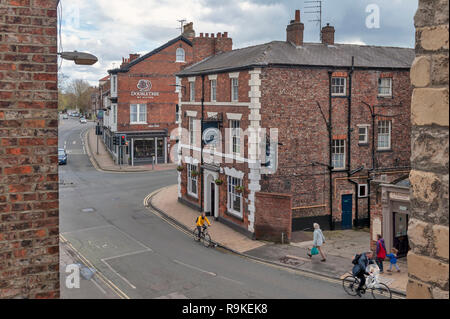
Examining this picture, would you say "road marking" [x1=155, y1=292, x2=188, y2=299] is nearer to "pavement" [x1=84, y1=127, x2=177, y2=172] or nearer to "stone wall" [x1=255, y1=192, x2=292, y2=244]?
"stone wall" [x1=255, y1=192, x2=292, y2=244]

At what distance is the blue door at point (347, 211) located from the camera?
2364cm

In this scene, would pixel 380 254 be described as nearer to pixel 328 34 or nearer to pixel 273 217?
pixel 273 217

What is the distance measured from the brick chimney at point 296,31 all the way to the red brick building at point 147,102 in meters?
20.4

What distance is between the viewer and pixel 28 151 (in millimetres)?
4559

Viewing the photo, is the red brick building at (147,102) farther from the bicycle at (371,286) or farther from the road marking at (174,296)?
the bicycle at (371,286)

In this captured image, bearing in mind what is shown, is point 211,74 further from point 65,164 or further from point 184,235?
point 65,164

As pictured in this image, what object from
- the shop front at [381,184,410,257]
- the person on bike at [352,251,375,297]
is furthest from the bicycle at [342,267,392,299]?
the shop front at [381,184,410,257]

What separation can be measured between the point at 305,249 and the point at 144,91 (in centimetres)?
2964

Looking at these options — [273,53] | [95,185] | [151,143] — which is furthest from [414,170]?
[151,143]

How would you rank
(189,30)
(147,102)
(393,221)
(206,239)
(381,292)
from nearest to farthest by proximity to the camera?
1. (381,292)
2. (393,221)
3. (206,239)
4. (147,102)
5. (189,30)

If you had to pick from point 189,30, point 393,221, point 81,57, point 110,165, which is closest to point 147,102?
point 110,165

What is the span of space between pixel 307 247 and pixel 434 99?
17.5 meters

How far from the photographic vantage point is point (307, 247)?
19.7 m

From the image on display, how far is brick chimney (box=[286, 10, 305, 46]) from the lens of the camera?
23328 mm
